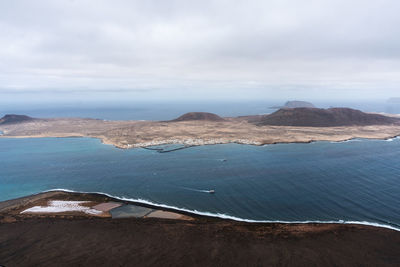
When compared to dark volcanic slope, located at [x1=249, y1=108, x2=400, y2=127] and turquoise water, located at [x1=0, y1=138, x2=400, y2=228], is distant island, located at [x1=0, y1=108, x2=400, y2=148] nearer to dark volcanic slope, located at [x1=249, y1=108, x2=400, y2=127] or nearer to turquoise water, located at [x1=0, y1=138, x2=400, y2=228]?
dark volcanic slope, located at [x1=249, y1=108, x2=400, y2=127]

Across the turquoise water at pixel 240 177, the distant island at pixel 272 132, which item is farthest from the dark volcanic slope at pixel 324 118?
the turquoise water at pixel 240 177

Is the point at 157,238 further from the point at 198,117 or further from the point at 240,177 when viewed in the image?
the point at 198,117

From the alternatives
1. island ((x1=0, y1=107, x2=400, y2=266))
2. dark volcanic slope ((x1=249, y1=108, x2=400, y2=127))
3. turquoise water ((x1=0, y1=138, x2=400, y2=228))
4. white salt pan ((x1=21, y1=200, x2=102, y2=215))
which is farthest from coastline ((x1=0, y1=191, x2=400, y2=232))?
dark volcanic slope ((x1=249, y1=108, x2=400, y2=127))

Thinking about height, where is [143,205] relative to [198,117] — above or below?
below

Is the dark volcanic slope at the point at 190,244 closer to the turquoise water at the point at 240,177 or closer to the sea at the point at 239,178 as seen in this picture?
the sea at the point at 239,178

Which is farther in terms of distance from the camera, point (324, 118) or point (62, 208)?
point (324, 118)

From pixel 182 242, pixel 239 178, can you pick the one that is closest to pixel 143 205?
pixel 182 242

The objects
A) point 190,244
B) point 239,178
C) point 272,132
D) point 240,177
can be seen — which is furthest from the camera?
point 272,132
